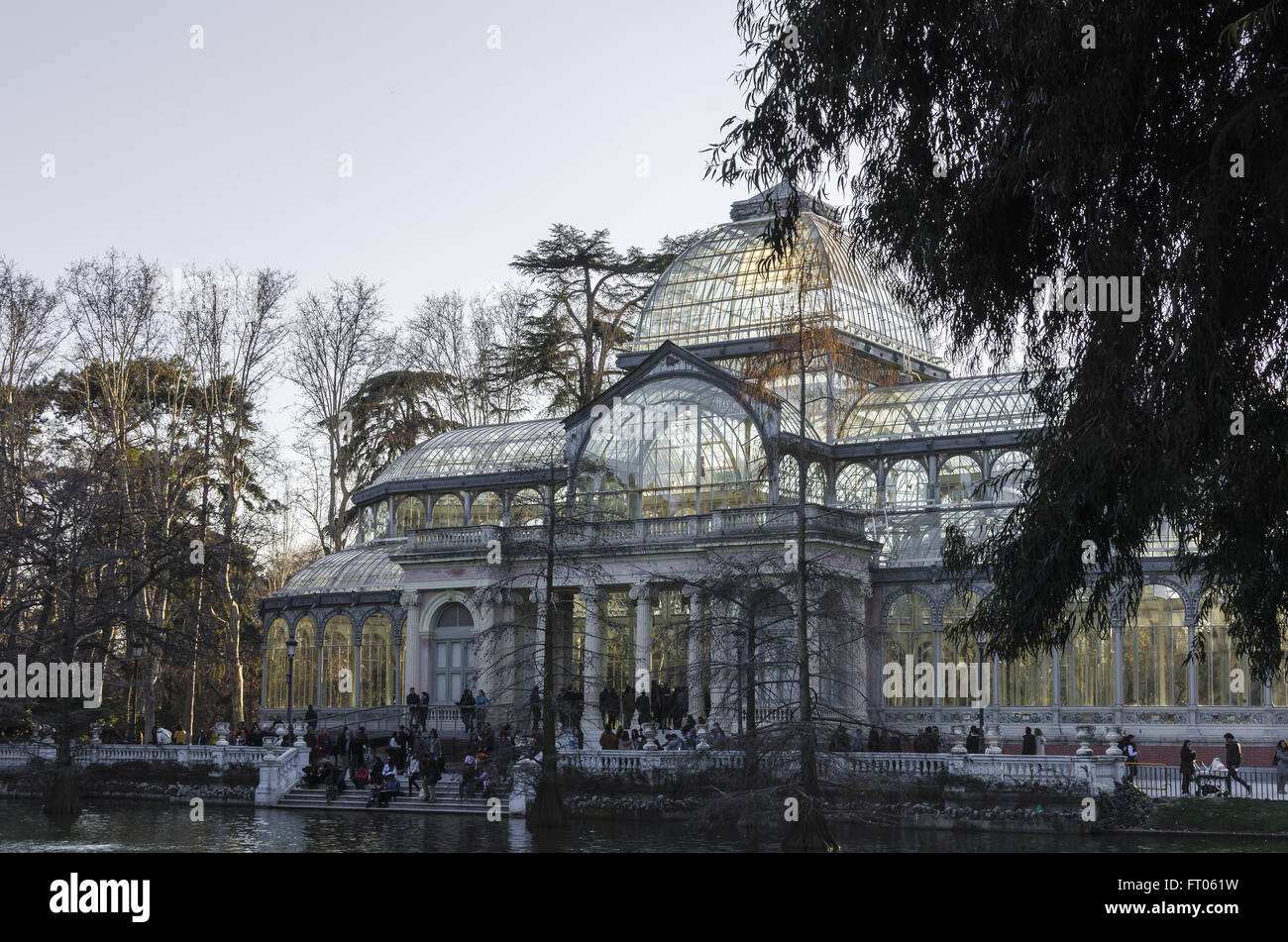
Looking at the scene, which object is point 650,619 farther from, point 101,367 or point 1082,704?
point 101,367

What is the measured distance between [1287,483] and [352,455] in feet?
185

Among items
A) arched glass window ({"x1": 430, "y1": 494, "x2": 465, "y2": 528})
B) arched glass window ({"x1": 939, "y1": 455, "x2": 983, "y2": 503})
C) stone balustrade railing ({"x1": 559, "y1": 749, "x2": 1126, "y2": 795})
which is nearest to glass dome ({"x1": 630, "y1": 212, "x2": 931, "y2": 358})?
arched glass window ({"x1": 939, "y1": 455, "x2": 983, "y2": 503})

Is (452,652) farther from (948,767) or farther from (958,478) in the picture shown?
(948,767)

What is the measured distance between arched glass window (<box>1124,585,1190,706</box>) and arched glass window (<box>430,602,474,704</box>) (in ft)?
66.0

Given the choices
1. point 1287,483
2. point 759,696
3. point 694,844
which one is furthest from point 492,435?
point 1287,483

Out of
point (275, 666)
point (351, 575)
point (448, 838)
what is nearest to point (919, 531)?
point (351, 575)

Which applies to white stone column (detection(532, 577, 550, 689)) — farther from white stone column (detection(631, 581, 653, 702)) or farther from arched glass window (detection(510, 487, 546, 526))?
arched glass window (detection(510, 487, 546, 526))

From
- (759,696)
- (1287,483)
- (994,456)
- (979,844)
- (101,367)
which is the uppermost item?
(101,367)

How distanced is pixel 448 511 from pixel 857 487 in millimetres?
15317

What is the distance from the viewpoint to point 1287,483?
1564 cm

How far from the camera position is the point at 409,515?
57688 millimetres

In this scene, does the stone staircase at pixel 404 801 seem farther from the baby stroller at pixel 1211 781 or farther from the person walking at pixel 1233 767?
the person walking at pixel 1233 767

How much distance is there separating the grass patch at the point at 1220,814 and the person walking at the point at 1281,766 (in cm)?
138
